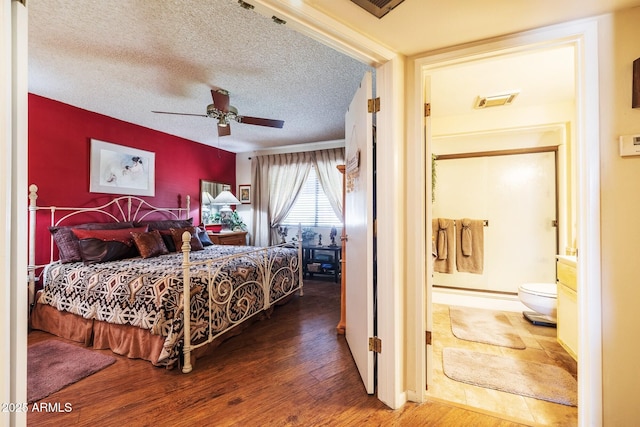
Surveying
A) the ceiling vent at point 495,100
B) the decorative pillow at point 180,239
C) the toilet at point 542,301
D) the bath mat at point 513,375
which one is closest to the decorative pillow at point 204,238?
the decorative pillow at point 180,239

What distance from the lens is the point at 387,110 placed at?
5.32 feet

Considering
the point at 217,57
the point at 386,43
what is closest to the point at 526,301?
the point at 386,43

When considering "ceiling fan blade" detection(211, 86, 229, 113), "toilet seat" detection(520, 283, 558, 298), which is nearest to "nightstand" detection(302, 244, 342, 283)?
"toilet seat" detection(520, 283, 558, 298)

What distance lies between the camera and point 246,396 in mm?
1738

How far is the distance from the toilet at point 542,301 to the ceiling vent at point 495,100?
192 centimetres

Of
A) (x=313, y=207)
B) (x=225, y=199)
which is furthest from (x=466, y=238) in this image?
(x=225, y=199)

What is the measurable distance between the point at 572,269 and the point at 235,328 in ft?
9.53

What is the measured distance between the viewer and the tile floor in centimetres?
158

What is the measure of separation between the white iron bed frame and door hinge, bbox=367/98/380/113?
1521 mm

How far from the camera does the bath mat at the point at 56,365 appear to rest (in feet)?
5.93

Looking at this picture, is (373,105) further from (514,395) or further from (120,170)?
(120,170)

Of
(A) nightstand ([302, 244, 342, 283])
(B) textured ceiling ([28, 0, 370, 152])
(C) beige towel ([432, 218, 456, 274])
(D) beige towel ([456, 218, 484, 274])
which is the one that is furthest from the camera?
(A) nightstand ([302, 244, 342, 283])

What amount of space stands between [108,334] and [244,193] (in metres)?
3.67

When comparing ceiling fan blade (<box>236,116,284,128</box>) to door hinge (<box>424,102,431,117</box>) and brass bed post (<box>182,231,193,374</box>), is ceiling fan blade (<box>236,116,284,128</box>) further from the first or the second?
door hinge (<box>424,102,431,117</box>)
